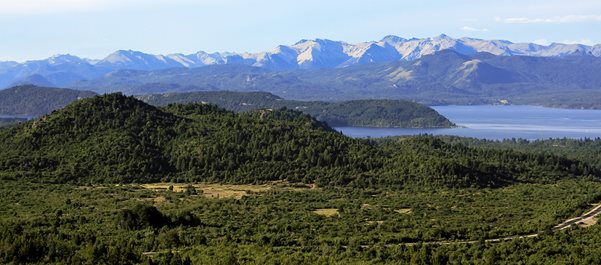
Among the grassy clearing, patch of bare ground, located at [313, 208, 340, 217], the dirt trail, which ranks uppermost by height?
the dirt trail

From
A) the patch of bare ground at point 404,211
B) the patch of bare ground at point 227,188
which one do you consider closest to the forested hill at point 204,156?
the patch of bare ground at point 227,188

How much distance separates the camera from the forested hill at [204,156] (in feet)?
Result: 347

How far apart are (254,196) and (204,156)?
24.6 metres

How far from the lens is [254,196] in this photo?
90.8 m

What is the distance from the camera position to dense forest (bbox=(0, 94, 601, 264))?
177ft

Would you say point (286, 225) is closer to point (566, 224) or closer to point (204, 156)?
point (566, 224)

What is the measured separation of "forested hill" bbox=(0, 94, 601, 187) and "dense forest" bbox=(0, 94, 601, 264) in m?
0.29

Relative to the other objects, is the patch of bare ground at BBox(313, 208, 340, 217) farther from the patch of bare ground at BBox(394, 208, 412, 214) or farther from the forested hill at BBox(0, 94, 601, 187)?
the forested hill at BBox(0, 94, 601, 187)

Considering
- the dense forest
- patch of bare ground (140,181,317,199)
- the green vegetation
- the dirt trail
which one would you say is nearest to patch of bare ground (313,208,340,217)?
the dense forest

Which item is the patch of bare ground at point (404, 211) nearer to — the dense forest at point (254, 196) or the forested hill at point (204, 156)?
the dense forest at point (254, 196)

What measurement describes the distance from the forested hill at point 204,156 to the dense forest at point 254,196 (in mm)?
291

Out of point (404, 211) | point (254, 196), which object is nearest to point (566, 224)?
point (404, 211)

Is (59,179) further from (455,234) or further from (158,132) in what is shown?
(455,234)

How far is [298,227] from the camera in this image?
67.4 m
